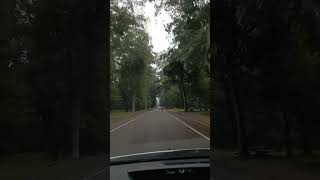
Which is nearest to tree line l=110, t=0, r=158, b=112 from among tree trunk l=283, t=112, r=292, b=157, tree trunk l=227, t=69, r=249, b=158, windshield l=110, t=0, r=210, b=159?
windshield l=110, t=0, r=210, b=159

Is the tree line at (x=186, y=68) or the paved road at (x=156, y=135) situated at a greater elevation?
the tree line at (x=186, y=68)

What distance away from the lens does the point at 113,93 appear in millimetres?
1567

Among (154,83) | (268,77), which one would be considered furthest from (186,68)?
(268,77)

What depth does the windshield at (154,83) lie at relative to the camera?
1.63 metres

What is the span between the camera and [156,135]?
1974mm

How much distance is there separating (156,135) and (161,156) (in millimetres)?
182

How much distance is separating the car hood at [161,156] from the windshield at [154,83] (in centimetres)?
2

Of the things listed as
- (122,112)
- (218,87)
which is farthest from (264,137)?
(122,112)

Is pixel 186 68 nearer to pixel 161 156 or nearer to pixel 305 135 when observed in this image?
pixel 161 156

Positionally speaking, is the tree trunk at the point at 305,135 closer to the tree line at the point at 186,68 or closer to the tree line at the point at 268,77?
the tree line at the point at 268,77
